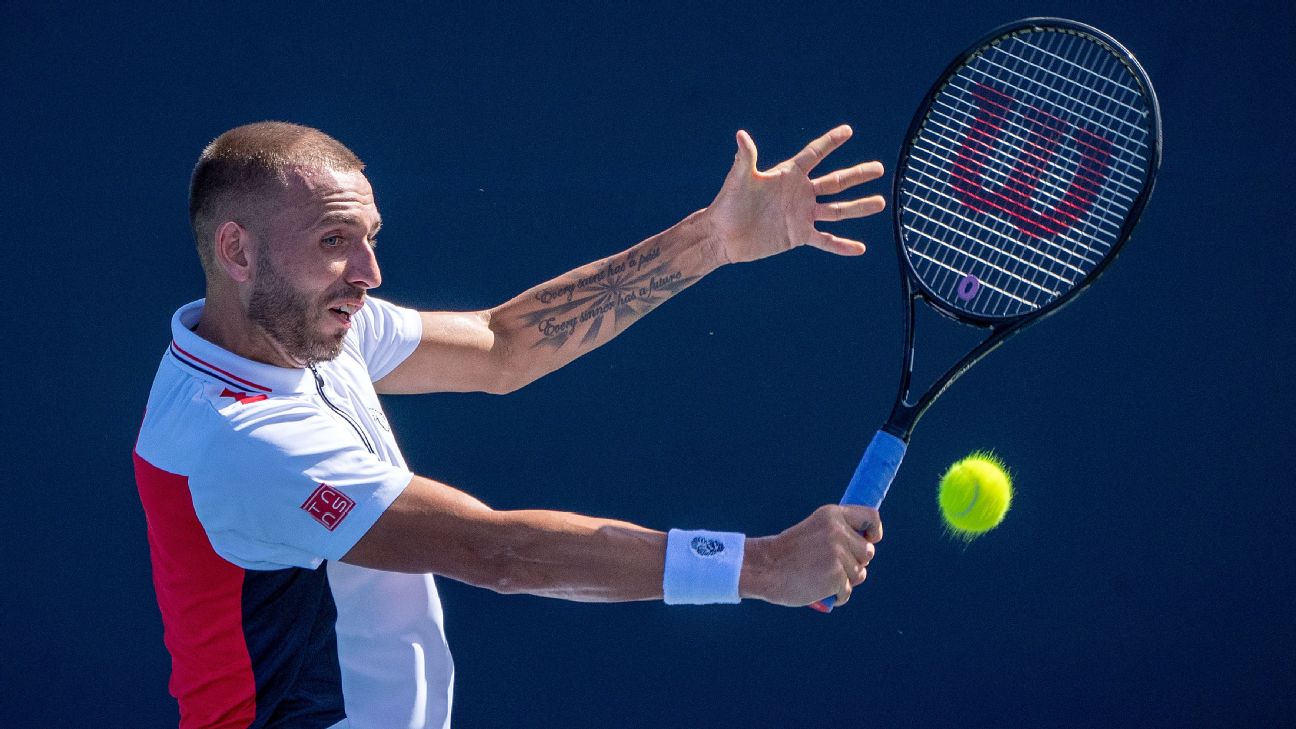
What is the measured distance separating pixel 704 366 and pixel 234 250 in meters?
1.67

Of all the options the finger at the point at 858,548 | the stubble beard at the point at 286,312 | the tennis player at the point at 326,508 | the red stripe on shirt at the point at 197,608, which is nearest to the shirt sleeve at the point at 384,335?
Result: the tennis player at the point at 326,508

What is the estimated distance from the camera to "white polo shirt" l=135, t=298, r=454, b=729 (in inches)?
76.7

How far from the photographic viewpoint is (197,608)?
82.7 inches

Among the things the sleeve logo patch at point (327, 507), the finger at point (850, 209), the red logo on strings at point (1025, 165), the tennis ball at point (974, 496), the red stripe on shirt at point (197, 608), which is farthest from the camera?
the tennis ball at point (974, 496)

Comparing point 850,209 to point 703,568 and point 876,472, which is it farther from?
point 703,568

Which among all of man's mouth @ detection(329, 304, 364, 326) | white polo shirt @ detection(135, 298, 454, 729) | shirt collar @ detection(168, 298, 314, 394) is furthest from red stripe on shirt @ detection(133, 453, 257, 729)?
man's mouth @ detection(329, 304, 364, 326)

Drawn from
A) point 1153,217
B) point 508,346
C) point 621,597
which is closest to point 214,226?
point 508,346

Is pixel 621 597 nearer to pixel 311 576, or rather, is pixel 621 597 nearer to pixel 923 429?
pixel 311 576

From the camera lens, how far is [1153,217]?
3.53 meters

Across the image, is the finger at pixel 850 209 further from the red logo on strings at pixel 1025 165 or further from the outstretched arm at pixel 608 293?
the red logo on strings at pixel 1025 165

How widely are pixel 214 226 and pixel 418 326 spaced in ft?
1.76

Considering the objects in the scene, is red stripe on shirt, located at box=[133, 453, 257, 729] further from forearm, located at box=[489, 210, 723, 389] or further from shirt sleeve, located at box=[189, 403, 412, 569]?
forearm, located at box=[489, 210, 723, 389]

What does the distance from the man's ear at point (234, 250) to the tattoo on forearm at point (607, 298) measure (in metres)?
0.72

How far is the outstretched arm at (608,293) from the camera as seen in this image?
8.62 ft
